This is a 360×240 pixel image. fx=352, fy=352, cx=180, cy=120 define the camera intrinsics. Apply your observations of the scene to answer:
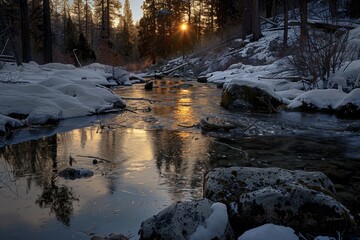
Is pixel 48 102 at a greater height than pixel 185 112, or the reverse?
pixel 48 102

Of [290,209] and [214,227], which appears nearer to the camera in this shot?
[214,227]

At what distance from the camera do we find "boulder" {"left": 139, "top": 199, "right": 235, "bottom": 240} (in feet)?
8.84

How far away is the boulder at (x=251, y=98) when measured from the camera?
33.3 feet

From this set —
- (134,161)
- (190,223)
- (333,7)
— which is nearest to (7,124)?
(134,161)

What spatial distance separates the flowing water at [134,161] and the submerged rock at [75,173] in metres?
0.10

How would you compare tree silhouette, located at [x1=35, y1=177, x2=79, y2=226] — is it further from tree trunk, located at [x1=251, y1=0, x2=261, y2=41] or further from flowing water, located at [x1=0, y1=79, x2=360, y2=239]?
tree trunk, located at [x1=251, y1=0, x2=261, y2=41]

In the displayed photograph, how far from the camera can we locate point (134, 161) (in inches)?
198

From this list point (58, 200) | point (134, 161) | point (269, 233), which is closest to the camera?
point (269, 233)

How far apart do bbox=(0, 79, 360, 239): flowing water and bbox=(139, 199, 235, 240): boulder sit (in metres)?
0.30

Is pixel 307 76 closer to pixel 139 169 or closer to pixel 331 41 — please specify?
pixel 331 41

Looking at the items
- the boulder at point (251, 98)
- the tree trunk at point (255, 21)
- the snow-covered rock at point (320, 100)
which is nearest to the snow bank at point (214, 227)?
the boulder at point (251, 98)

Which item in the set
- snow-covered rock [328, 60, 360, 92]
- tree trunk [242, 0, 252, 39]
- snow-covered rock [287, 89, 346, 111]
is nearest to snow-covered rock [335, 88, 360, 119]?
snow-covered rock [287, 89, 346, 111]

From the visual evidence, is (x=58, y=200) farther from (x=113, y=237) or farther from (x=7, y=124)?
(x=7, y=124)

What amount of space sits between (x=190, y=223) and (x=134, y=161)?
2393 millimetres
